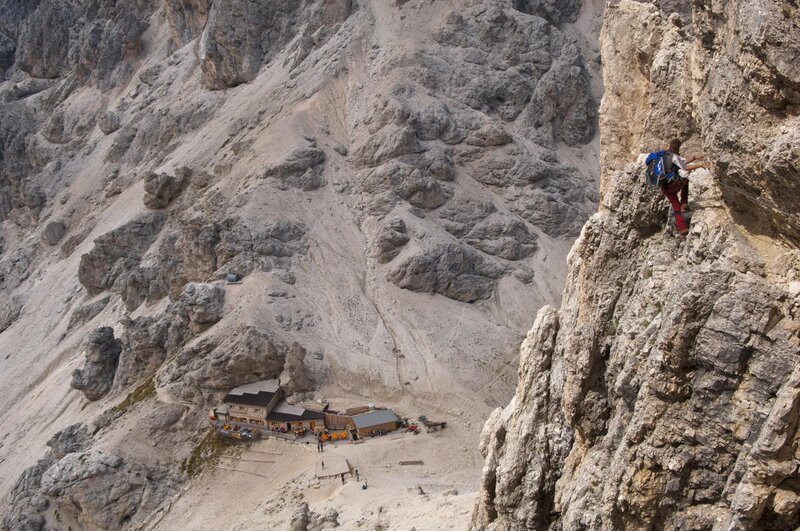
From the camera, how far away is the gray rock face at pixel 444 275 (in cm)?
6338

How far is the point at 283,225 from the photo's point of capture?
214 feet

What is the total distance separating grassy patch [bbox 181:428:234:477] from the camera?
46594 millimetres

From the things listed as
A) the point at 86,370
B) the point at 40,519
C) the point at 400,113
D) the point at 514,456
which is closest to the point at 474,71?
the point at 400,113

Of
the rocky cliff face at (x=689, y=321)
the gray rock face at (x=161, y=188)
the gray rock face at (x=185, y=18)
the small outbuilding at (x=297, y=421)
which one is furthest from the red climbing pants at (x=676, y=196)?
the gray rock face at (x=185, y=18)

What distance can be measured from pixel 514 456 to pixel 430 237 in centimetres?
4925

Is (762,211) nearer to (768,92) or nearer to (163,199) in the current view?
(768,92)

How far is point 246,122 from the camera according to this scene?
267ft

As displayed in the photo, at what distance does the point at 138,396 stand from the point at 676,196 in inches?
1995

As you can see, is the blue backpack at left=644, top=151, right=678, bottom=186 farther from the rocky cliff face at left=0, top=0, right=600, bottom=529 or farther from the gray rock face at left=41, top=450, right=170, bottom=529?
the gray rock face at left=41, top=450, right=170, bottom=529

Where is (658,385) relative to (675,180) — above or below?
below

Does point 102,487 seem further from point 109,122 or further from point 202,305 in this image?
point 109,122

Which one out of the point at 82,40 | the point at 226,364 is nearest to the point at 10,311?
the point at 226,364

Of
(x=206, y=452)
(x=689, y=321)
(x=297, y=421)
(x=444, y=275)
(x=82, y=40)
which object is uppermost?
(x=82, y=40)

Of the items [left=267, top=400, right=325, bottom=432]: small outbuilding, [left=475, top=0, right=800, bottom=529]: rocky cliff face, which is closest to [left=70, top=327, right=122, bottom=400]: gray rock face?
[left=267, top=400, right=325, bottom=432]: small outbuilding
